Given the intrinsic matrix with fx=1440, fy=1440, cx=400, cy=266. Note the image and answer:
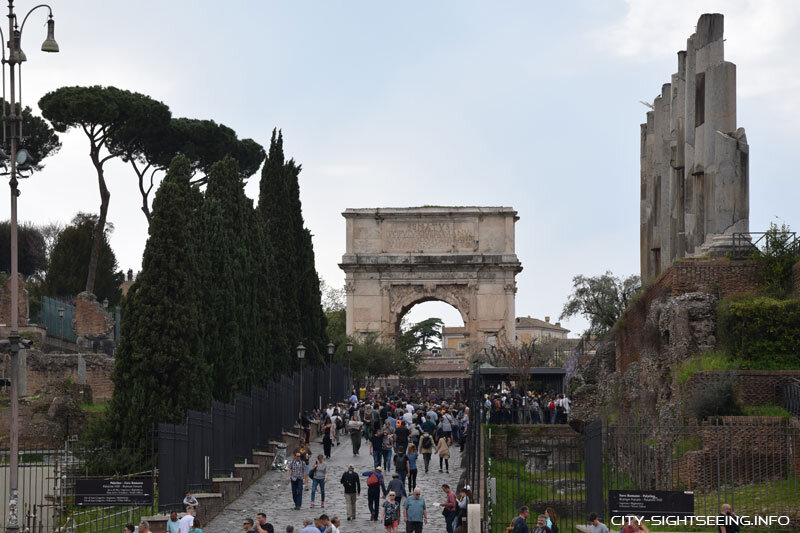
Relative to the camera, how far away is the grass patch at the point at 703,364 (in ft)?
77.3

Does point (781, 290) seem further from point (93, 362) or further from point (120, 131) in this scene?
point (120, 131)

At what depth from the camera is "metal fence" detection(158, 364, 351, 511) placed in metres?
22.2

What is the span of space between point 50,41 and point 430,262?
54.3m

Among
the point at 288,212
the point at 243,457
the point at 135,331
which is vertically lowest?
the point at 243,457

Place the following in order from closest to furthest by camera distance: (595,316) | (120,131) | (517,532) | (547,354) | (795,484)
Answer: (517,532), (795,484), (120,131), (595,316), (547,354)

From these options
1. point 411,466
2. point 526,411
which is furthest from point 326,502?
point 526,411

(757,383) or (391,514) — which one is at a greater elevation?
(757,383)

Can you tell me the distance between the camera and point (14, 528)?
1783 centimetres

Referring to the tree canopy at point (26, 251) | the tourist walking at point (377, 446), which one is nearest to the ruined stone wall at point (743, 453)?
the tourist walking at point (377, 446)

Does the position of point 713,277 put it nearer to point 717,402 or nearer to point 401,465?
point 717,402

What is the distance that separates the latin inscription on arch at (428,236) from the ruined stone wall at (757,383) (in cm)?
4999

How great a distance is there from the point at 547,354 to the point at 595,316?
1028 cm

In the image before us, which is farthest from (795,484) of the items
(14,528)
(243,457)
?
(243,457)

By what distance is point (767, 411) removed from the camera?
2219cm
